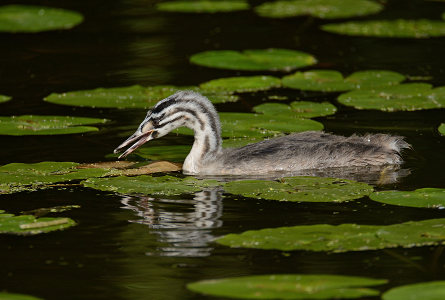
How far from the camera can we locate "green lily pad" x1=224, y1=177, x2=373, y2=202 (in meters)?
9.72

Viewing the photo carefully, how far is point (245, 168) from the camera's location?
1126cm

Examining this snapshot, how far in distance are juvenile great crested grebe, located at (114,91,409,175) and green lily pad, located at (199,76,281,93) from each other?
9.94 ft

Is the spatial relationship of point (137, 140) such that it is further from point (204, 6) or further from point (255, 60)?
point (204, 6)

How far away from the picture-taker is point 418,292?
278 inches

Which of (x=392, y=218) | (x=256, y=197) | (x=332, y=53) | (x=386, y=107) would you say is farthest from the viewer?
(x=332, y=53)

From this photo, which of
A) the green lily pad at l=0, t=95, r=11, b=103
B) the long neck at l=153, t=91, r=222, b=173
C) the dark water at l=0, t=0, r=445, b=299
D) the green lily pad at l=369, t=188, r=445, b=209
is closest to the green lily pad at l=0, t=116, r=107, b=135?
the dark water at l=0, t=0, r=445, b=299

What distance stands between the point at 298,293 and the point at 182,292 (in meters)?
0.98

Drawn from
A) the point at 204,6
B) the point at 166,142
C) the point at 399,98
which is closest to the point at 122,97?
the point at 166,142

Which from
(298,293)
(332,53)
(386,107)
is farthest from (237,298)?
(332,53)

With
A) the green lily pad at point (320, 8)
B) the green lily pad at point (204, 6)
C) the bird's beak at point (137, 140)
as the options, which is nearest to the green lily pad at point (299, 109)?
the bird's beak at point (137, 140)

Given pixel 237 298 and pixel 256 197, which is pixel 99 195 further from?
pixel 237 298

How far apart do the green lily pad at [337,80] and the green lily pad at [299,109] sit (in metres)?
0.93

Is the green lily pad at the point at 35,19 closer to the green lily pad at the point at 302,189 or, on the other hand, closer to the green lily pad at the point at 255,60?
the green lily pad at the point at 255,60

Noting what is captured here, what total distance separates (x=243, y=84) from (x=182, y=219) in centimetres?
584
